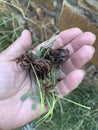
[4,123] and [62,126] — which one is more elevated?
[4,123]

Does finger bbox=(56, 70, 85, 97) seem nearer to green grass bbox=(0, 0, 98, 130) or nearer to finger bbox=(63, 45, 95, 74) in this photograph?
finger bbox=(63, 45, 95, 74)

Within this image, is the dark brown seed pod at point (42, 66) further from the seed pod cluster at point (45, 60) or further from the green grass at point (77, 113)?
the green grass at point (77, 113)

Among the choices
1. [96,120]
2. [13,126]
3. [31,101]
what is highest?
[31,101]

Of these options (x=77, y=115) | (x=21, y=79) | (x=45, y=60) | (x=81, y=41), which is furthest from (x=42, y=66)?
(x=77, y=115)

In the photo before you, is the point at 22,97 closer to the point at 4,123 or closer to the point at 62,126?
the point at 4,123

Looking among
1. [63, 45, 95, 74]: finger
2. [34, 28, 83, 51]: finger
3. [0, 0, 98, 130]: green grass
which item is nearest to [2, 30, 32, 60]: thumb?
[34, 28, 83, 51]: finger

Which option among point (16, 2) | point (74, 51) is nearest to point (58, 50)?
point (74, 51)

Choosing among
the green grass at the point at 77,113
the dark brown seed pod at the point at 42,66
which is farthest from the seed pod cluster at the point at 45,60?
the green grass at the point at 77,113
